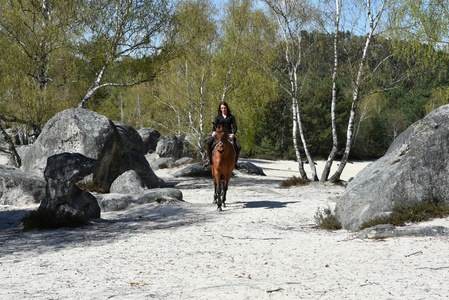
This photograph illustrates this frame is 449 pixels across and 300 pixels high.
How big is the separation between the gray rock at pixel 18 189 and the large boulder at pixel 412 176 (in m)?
8.49

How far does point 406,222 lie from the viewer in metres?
6.96

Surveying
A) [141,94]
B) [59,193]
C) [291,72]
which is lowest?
[59,193]

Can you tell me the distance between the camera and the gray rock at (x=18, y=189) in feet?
39.8

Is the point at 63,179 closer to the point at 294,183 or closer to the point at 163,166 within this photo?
the point at 294,183

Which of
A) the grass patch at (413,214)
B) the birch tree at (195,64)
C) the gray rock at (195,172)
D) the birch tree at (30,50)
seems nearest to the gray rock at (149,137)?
the birch tree at (195,64)

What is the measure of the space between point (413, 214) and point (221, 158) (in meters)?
5.21

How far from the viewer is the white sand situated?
4383 millimetres

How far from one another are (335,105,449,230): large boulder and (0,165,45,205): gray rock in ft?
27.9

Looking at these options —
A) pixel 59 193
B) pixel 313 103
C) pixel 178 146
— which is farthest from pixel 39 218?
pixel 313 103

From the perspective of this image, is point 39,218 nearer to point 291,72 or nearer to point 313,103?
point 291,72

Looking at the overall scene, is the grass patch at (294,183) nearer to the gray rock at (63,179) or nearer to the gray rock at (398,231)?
the gray rock at (63,179)

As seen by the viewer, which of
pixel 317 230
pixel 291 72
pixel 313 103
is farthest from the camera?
pixel 313 103

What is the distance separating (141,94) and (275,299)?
47.8 metres

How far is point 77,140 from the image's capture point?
50.7ft
